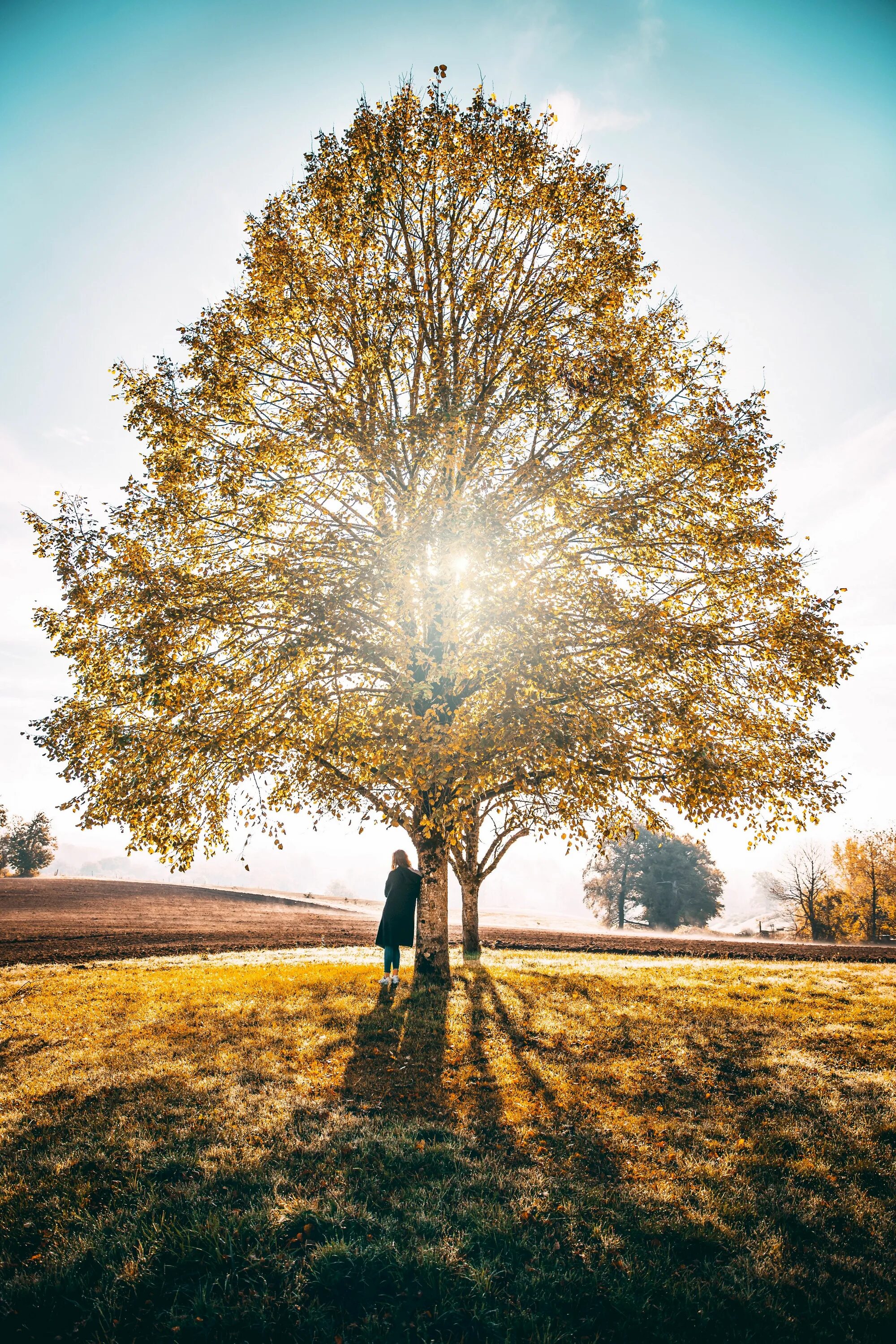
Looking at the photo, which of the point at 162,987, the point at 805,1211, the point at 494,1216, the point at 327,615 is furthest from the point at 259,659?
the point at 805,1211

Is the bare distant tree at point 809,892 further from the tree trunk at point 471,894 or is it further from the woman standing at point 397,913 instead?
the woman standing at point 397,913

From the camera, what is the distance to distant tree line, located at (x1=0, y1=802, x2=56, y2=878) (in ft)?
185

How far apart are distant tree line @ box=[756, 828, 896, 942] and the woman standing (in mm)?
48586

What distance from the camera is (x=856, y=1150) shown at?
16.0ft

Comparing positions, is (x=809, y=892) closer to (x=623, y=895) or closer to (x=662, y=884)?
(x=662, y=884)

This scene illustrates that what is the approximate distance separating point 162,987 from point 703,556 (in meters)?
12.4

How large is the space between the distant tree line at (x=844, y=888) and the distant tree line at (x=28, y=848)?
70.4 metres

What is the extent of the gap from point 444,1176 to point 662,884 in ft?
167

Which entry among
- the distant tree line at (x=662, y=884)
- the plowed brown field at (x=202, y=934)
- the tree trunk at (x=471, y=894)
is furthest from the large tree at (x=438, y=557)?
the distant tree line at (x=662, y=884)

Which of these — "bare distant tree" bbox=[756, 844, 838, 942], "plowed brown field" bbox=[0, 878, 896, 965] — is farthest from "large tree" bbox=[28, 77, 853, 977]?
"bare distant tree" bbox=[756, 844, 838, 942]

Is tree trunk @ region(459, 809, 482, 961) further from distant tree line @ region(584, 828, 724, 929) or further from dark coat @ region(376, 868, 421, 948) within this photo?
distant tree line @ region(584, 828, 724, 929)

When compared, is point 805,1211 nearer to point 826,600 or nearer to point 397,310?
point 826,600

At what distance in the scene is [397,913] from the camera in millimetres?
10508

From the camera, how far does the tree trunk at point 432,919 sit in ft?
34.4
